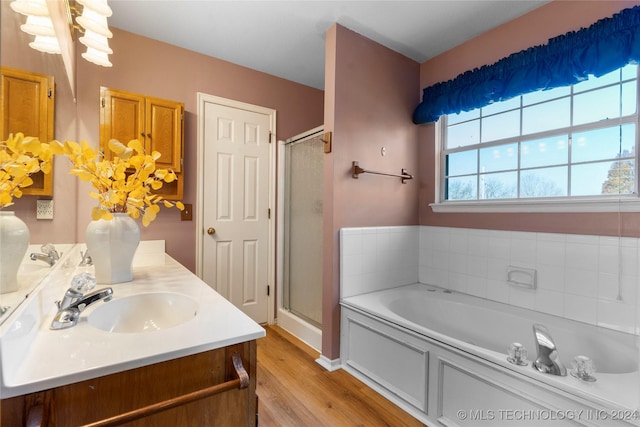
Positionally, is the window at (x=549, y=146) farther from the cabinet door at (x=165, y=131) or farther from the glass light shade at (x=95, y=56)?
the glass light shade at (x=95, y=56)

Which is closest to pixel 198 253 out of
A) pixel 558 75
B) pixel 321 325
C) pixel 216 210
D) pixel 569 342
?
pixel 216 210

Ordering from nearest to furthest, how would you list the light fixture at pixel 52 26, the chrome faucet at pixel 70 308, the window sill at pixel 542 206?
the light fixture at pixel 52 26 < the chrome faucet at pixel 70 308 < the window sill at pixel 542 206

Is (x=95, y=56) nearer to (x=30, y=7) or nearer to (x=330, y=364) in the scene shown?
(x=30, y=7)

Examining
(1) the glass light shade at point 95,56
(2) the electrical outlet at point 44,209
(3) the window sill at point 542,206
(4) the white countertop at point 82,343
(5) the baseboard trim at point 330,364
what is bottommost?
(5) the baseboard trim at point 330,364

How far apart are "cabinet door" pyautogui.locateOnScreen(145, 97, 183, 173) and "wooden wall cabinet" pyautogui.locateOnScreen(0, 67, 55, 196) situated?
45.9 inches

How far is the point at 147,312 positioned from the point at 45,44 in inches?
36.4

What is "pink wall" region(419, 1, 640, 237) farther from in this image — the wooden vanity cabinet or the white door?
the wooden vanity cabinet

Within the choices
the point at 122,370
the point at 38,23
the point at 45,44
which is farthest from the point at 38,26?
the point at 122,370

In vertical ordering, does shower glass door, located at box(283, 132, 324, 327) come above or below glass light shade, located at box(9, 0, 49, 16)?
below

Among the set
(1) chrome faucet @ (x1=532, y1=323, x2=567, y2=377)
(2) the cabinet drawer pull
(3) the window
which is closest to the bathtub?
(1) chrome faucet @ (x1=532, y1=323, x2=567, y2=377)

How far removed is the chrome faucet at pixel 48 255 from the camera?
822 mm

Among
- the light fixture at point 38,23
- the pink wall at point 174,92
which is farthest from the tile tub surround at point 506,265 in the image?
the light fixture at point 38,23

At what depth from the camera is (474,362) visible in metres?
1.42

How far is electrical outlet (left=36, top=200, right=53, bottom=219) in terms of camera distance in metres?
0.86
